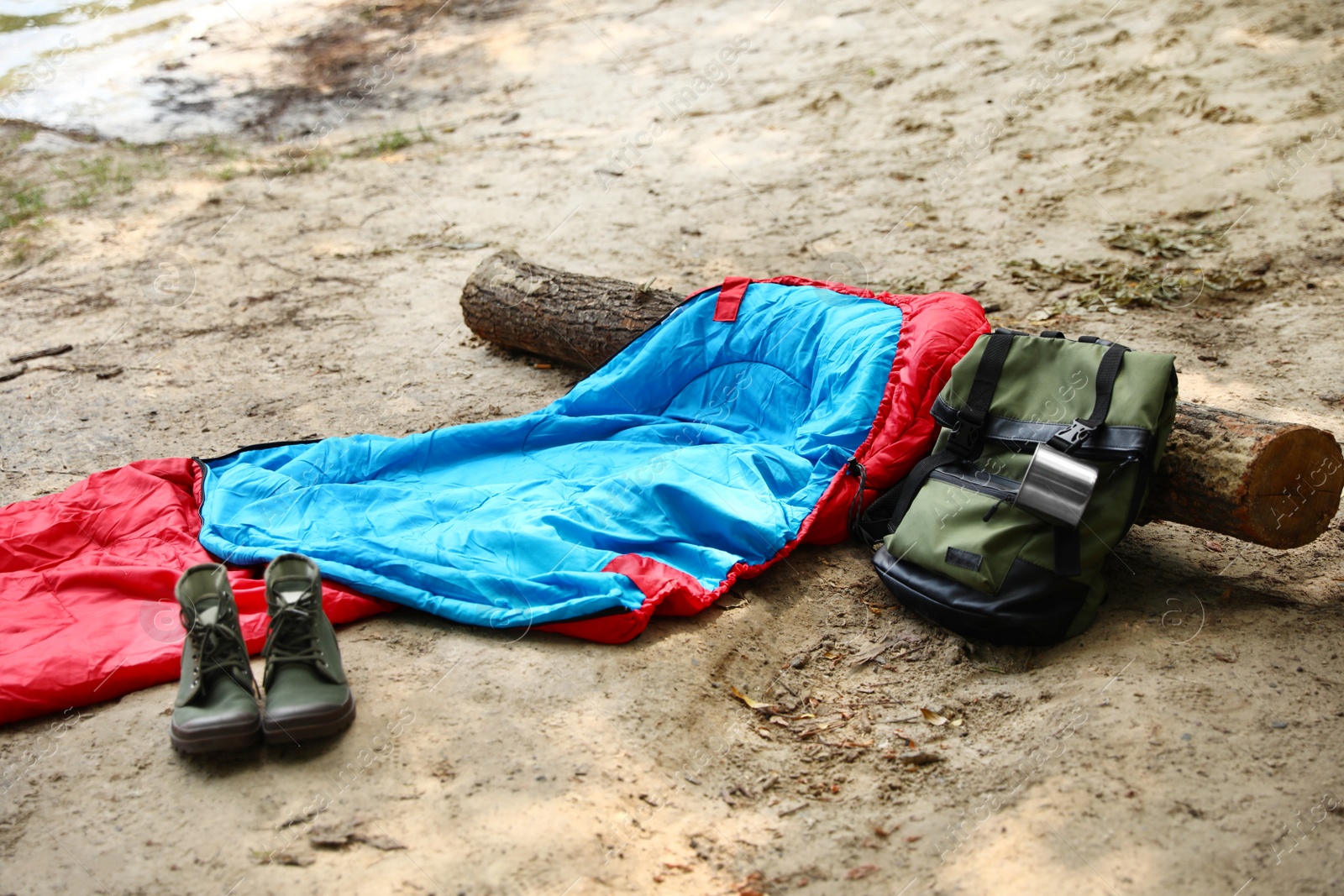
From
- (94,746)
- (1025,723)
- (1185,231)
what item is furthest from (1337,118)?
(94,746)

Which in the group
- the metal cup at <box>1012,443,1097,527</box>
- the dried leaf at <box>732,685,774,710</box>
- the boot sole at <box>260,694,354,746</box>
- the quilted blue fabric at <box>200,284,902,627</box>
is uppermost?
the metal cup at <box>1012,443,1097,527</box>

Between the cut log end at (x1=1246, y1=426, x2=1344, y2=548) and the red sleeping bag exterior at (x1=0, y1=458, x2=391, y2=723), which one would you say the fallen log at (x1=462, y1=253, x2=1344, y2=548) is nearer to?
the cut log end at (x1=1246, y1=426, x2=1344, y2=548)

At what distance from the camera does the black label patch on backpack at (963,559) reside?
2.25 meters

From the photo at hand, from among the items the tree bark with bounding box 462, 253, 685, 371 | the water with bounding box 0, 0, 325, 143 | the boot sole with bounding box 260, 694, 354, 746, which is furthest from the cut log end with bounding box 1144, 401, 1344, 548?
the water with bounding box 0, 0, 325, 143

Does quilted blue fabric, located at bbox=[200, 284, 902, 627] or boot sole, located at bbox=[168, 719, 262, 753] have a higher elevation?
boot sole, located at bbox=[168, 719, 262, 753]

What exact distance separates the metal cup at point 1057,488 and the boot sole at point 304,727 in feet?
5.37

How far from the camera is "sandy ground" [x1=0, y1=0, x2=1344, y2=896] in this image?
1747mm

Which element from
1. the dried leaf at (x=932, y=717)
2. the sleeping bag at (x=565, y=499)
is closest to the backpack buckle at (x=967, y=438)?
→ the sleeping bag at (x=565, y=499)

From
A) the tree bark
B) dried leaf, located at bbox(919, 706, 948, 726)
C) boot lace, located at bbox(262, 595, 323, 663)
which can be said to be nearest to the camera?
boot lace, located at bbox(262, 595, 323, 663)

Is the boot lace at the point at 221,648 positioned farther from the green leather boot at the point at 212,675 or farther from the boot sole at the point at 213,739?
the boot sole at the point at 213,739

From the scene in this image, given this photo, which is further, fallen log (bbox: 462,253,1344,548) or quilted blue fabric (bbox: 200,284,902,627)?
quilted blue fabric (bbox: 200,284,902,627)

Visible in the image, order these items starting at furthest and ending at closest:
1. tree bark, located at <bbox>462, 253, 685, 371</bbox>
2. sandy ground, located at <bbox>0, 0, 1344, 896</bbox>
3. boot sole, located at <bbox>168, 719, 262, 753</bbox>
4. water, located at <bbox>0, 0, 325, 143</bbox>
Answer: water, located at <bbox>0, 0, 325, 143</bbox> < tree bark, located at <bbox>462, 253, 685, 371</bbox> < boot sole, located at <bbox>168, 719, 262, 753</bbox> < sandy ground, located at <bbox>0, 0, 1344, 896</bbox>

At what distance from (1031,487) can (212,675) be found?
1.92 metres

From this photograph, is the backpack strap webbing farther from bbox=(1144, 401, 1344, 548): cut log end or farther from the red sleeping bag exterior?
the red sleeping bag exterior
